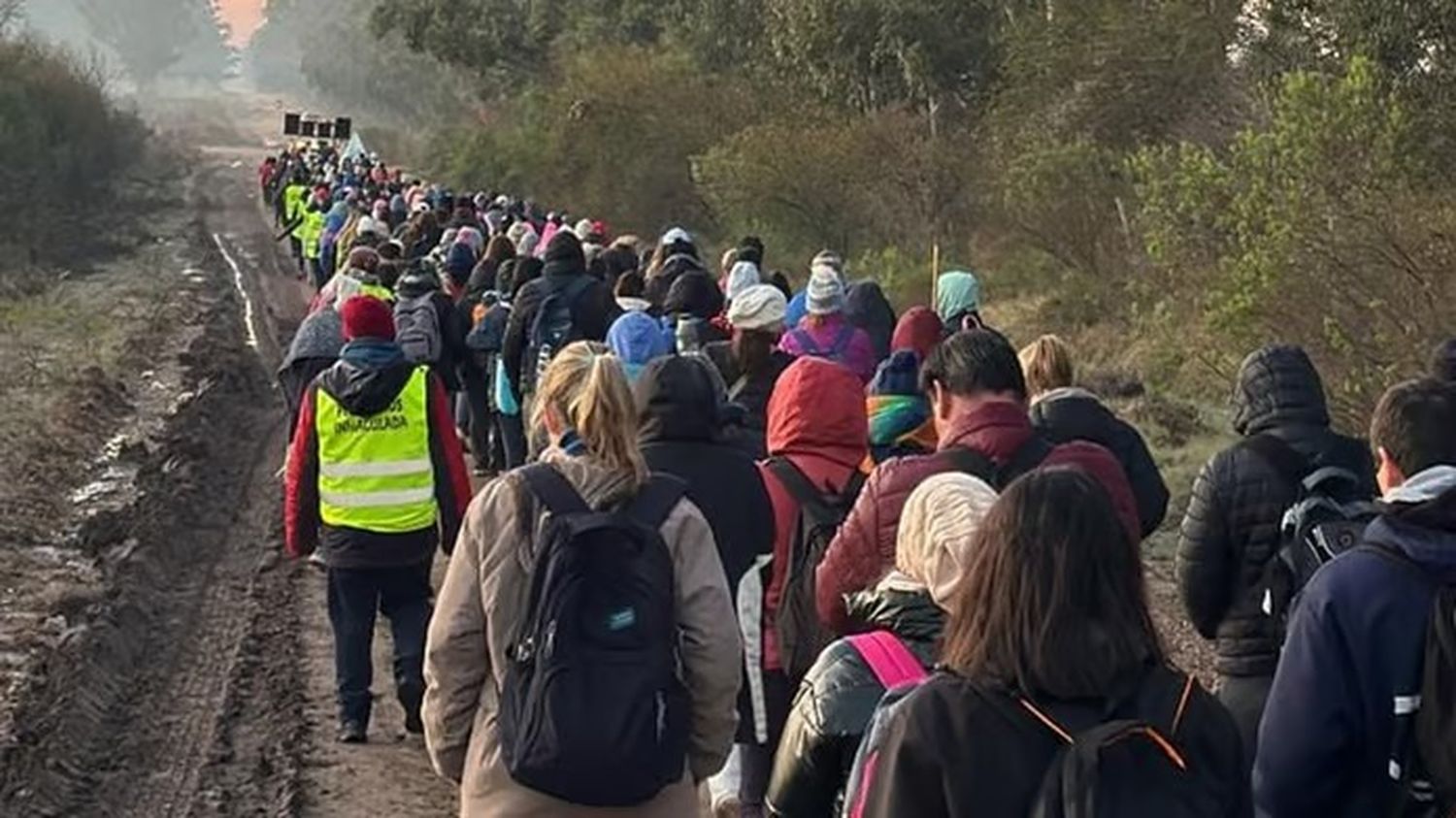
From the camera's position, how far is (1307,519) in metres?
5.64

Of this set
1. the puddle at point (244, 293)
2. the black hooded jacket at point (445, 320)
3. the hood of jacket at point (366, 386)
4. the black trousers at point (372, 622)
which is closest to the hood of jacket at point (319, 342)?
the black hooded jacket at point (445, 320)

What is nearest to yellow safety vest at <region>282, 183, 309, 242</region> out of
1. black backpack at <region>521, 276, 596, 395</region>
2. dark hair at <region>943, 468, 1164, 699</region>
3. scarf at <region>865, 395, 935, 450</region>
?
black backpack at <region>521, 276, 596, 395</region>

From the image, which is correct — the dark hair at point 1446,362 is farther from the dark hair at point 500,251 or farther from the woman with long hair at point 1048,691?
the dark hair at point 500,251

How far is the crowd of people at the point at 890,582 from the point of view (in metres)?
3.30

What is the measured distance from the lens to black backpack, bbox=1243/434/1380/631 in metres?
5.55

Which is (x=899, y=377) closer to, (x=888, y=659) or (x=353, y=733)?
(x=888, y=659)

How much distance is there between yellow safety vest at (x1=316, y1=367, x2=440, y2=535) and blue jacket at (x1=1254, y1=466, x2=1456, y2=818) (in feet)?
15.6

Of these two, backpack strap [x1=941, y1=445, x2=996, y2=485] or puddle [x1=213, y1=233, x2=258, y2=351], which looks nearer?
backpack strap [x1=941, y1=445, x2=996, y2=485]

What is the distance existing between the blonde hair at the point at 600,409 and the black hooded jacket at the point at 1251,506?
1.73 meters

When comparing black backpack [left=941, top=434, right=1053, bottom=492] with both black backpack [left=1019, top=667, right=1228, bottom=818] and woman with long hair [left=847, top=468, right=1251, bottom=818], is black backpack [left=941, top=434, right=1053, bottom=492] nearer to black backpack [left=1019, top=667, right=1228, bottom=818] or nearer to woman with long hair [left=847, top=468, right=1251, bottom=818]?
woman with long hair [left=847, top=468, right=1251, bottom=818]

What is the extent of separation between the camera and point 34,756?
890 centimetres


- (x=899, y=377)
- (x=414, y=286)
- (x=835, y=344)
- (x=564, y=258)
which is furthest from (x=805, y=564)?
(x=414, y=286)

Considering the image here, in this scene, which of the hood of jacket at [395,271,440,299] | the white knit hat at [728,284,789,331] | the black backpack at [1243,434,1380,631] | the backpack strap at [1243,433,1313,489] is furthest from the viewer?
the hood of jacket at [395,271,440,299]

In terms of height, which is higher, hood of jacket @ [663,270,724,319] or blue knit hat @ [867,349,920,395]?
blue knit hat @ [867,349,920,395]
